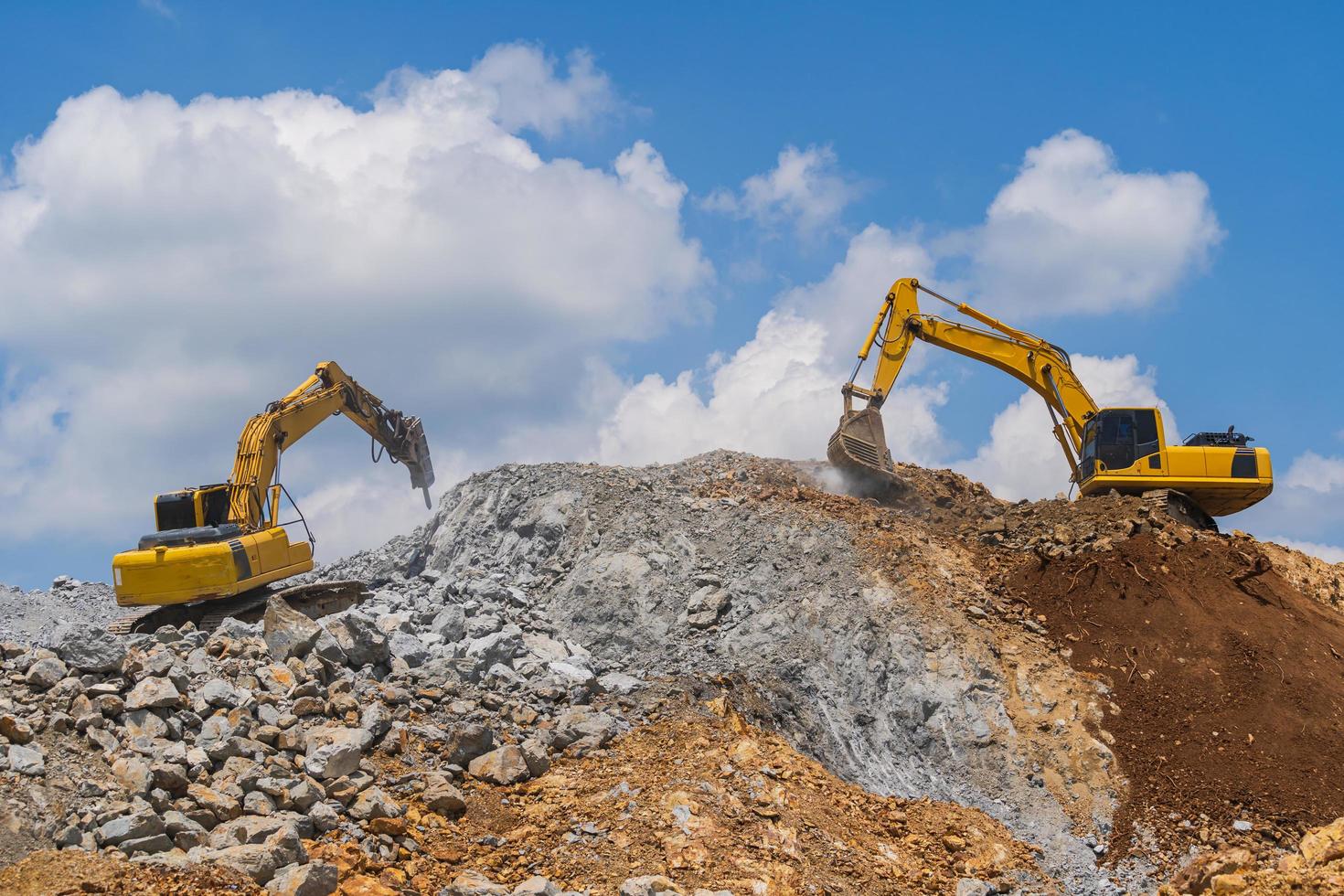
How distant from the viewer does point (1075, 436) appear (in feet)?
63.3

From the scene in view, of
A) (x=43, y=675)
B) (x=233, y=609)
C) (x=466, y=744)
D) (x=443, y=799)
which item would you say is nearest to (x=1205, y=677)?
(x=466, y=744)

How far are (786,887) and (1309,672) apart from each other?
8.40 metres

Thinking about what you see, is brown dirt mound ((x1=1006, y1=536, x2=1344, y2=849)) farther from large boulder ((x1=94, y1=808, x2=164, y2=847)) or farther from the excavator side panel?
the excavator side panel

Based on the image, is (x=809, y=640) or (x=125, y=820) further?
(x=809, y=640)

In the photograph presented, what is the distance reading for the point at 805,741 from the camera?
1257 centimetres

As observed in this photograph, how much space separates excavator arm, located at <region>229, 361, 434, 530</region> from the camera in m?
16.0

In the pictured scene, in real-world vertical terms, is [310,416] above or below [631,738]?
above

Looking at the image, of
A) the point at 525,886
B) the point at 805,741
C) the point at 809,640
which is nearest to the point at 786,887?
the point at 525,886

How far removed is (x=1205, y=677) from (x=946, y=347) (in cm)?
814

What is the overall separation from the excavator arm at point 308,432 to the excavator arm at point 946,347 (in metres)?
7.79

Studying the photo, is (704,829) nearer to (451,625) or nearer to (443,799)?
(443,799)

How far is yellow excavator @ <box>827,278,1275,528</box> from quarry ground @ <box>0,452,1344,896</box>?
0.97m

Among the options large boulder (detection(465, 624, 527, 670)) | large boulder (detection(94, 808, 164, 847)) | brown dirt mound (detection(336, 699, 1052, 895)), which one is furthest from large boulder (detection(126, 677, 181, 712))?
large boulder (detection(465, 624, 527, 670))

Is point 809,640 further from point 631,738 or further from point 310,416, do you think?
point 310,416
